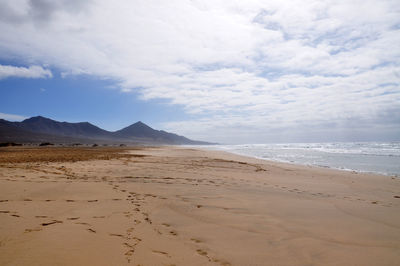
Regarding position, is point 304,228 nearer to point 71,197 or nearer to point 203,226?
point 203,226

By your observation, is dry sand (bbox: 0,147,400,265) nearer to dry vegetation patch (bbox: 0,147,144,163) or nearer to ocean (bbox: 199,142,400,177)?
ocean (bbox: 199,142,400,177)

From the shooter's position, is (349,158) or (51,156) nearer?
(51,156)

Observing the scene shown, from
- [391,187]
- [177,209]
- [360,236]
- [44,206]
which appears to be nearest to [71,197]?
[44,206]

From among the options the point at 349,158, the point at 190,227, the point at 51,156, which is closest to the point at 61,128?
the point at 51,156

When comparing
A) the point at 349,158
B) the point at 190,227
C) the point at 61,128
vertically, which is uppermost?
the point at 61,128

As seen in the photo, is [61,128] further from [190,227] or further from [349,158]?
[190,227]

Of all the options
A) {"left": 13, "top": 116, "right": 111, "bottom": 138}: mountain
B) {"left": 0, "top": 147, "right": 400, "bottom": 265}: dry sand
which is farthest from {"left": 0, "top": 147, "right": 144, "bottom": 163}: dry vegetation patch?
{"left": 13, "top": 116, "right": 111, "bottom": 138}: mountain

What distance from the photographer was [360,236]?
4.04m

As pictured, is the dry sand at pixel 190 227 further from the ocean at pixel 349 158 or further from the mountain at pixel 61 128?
the mountain at pixel 61 128

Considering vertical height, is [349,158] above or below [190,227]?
above

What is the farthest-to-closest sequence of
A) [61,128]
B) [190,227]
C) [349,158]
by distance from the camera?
1. [61,128]
2. [349,158]
3. [190,227]

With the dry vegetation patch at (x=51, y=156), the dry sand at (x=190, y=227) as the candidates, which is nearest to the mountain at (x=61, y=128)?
the dry vegetation patch at (x=51, y=156)

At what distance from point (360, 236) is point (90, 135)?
7547 inches

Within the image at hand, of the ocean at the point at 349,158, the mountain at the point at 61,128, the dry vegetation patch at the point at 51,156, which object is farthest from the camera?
the mountain at the point at 61,128
